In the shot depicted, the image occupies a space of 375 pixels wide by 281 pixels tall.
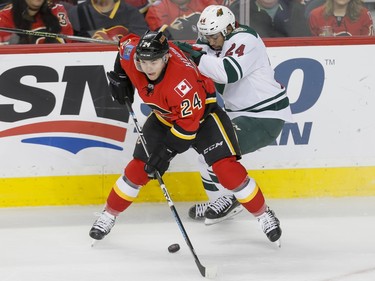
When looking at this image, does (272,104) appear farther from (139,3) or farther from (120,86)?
(139,3)

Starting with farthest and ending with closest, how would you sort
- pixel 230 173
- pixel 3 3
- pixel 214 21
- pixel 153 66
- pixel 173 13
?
pixel 173 13 < pixel 3 3 < pixel 214 21 < pixel 230 173 < pixel 153 66

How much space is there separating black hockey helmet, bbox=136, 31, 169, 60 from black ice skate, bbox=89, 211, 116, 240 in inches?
31.3

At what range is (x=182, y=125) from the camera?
140 inches

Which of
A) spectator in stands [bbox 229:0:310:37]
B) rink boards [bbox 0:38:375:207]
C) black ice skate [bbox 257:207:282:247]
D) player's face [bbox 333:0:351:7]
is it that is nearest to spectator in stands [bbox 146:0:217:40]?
spectator in stands [bbox 229:0:310:37]

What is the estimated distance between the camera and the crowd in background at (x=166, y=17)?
439 cm

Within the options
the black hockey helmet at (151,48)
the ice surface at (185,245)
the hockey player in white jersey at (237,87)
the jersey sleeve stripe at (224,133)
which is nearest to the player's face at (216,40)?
the hockey player in white jersey at (237,87)

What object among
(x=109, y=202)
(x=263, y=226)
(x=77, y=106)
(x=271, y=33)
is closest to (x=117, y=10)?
(x=77, y=106)

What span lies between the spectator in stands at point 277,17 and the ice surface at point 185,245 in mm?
907

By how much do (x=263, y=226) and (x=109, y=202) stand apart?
71cm

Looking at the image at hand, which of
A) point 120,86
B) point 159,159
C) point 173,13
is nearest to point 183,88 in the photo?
point 159,159

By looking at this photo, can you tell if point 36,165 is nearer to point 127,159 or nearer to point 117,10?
point 127,159

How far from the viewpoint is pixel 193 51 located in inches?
157

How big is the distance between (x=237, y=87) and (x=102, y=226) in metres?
0.95

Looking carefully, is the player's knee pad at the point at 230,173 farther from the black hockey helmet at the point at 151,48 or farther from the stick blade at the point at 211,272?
the black hockey helmet at the point at 151,48
